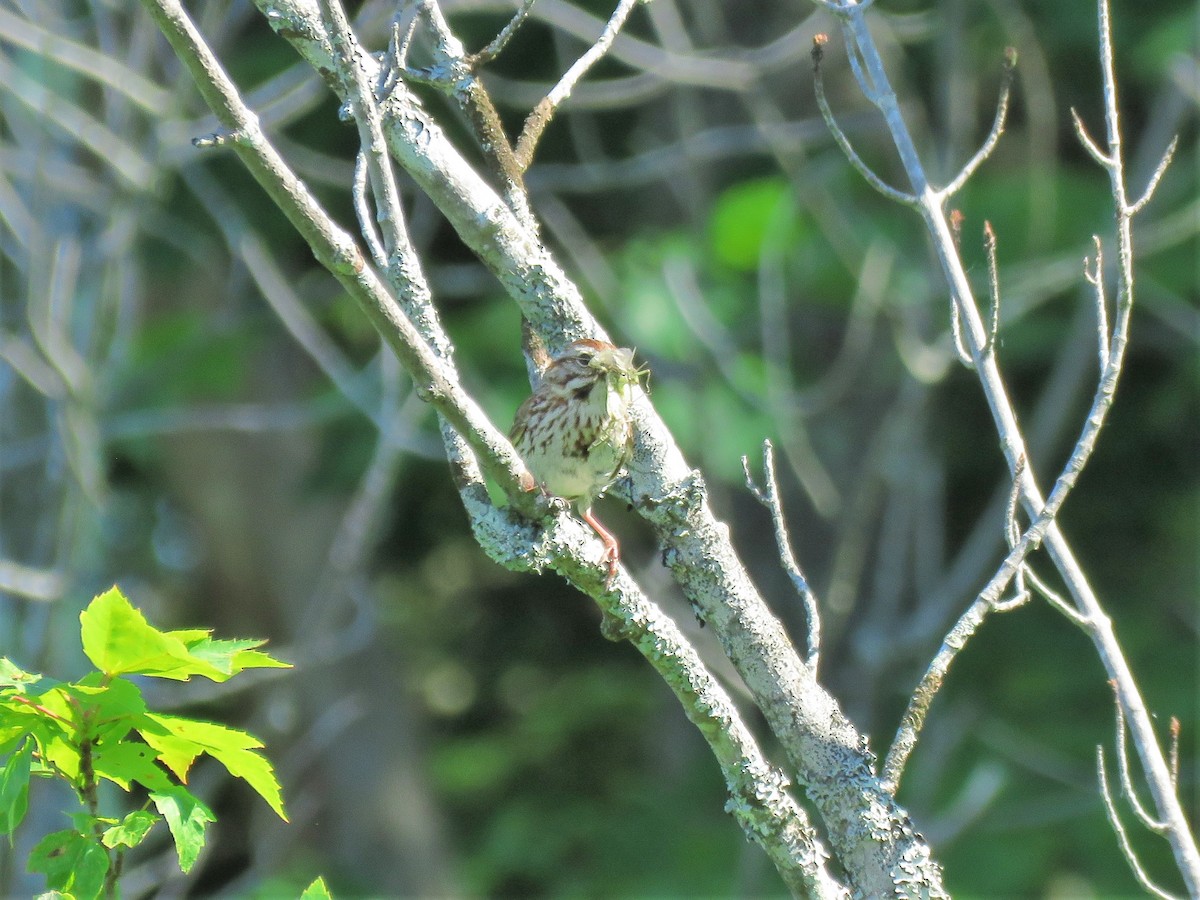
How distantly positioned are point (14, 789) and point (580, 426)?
4.99 feet

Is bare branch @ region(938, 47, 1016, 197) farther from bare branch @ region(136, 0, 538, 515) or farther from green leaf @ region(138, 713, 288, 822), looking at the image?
green leaf @ region(138, 713, 288, 822)

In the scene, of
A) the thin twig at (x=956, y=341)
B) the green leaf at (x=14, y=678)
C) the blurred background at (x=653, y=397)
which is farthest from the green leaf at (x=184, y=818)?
the blurred background at (x=653, y=397)

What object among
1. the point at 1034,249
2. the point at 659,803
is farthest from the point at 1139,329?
the point at 659,803

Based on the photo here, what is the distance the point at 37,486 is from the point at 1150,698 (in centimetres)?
544

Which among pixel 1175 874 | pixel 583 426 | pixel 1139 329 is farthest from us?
pixel 1139 329

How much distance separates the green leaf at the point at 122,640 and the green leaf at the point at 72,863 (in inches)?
10.1

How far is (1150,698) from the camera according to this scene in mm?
6789

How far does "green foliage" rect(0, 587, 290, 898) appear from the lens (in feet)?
6.09

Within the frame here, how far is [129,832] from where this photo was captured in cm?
189

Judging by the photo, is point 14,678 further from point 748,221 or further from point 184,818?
point 748,221

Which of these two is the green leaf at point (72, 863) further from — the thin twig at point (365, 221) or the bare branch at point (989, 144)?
the bare branch at point (989, 144)

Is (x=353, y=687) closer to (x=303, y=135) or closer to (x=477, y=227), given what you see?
(x=303, y=135)

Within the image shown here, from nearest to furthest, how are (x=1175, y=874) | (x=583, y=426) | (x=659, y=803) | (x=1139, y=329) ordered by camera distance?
(x=583, y=426) → (x=1175, y=874) → (x=659, y=803) → (x=1139, y=329)

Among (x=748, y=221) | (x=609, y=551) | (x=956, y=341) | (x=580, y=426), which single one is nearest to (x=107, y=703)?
(x=609, y=551)
